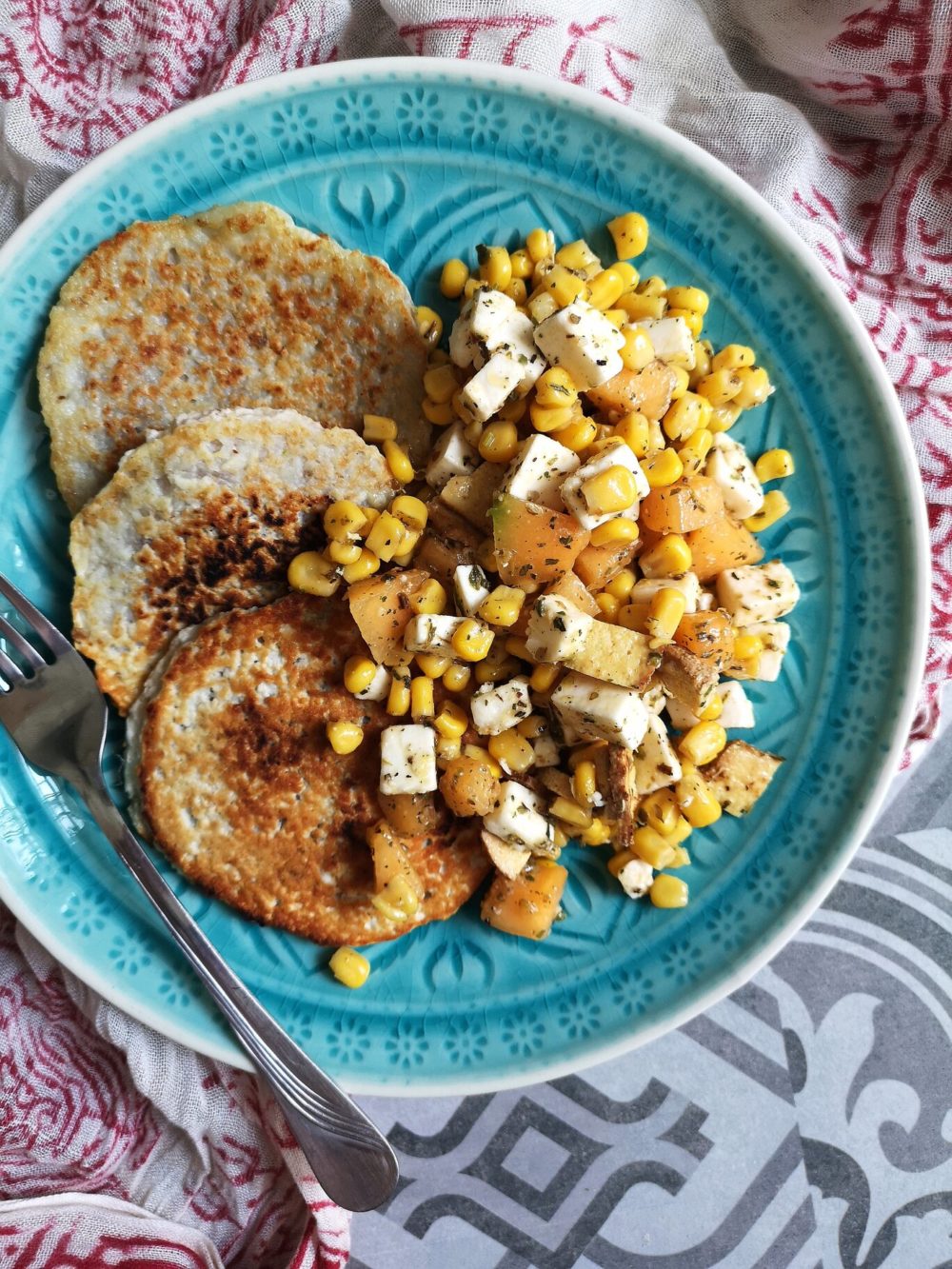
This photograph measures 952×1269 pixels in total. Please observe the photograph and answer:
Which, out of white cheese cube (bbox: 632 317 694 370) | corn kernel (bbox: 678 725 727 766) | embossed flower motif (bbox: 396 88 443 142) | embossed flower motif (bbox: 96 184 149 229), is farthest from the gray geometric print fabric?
embossed flower motif (bbox: 96 184 149 229)

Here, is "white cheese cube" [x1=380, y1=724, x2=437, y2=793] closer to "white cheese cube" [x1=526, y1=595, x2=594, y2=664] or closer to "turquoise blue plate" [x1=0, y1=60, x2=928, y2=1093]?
"white cheese cube" [x1=526, y1=595, x2=594, y2=664]

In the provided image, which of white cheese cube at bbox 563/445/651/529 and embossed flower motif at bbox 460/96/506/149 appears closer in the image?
white cheese cube at bbox 563/445/651/529

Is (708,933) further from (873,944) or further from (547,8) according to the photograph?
(547,8)

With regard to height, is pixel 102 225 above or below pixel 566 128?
below

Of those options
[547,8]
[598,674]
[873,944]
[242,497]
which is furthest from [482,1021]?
[547,8]

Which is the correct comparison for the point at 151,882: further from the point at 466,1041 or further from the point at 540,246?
the point at 540,246

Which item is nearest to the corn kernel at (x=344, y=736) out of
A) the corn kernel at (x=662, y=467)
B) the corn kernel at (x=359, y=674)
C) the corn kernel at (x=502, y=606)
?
the corn kernel at (x=359, y=674)
